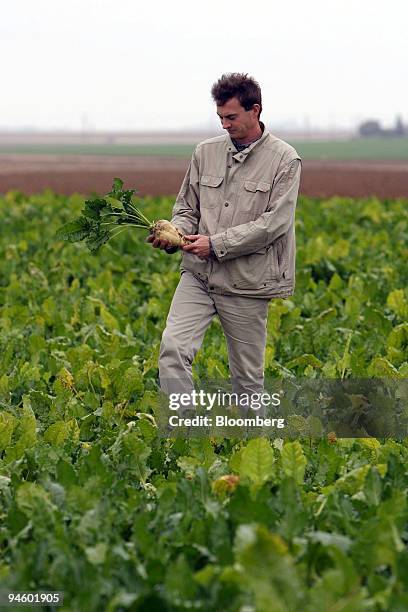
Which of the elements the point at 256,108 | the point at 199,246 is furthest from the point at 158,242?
the point at 256,108

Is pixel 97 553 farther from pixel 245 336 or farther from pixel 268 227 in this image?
pixel 245 336

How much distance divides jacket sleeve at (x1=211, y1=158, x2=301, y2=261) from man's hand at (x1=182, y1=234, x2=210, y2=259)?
36 mm

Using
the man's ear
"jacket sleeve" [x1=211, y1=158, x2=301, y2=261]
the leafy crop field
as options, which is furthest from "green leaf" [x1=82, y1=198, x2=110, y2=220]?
the leafy crop field

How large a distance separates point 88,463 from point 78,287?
18.9ft

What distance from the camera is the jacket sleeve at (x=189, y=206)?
211 inches

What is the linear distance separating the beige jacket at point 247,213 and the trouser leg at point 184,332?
9cm

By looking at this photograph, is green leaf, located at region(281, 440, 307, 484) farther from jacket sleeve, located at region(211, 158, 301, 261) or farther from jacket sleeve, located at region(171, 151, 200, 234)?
jacket sleeve, located at region(171, 151, 200, 234)

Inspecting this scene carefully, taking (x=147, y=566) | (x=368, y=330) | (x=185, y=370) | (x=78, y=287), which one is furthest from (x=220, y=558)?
(x=78, y=287)

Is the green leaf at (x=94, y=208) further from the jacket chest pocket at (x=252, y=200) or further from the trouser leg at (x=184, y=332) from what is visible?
the jacket chest pocket at (x=252, y=200)

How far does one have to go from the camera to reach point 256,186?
516 cm

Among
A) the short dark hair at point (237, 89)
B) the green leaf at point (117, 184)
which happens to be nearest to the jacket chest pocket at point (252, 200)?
the short dark hair at point (237, 89)

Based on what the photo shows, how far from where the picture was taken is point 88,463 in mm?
4023

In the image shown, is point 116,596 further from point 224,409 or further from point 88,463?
point 224,409

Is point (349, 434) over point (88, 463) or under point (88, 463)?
under
